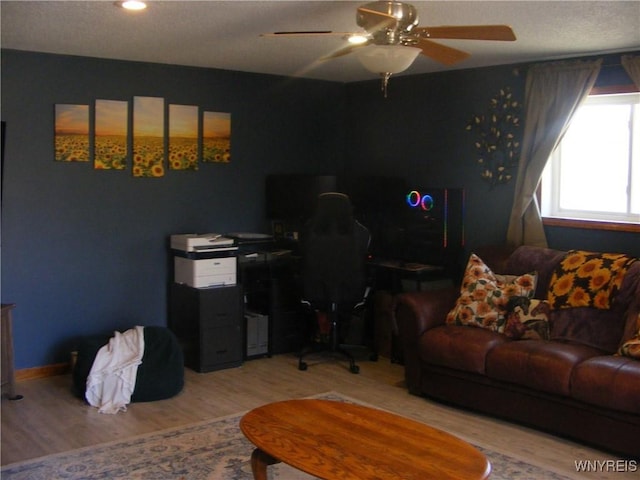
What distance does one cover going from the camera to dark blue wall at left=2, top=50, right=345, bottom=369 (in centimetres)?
516

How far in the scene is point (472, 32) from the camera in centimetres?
322

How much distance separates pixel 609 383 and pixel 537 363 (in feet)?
1.39

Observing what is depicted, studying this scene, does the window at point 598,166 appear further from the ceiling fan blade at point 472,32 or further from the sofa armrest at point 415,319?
the ceiling fan blade at point 472,32

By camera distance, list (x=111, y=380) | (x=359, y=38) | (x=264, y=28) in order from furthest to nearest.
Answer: (x=111, y=380), (x=359, y=38), (x=264, y=28)

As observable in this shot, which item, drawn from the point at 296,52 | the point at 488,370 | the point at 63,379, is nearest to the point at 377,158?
the point at 296,52

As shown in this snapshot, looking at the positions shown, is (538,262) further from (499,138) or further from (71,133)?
(71,133)

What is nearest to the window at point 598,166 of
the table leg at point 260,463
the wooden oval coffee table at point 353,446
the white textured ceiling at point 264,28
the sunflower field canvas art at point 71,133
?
the white textured ceiling at point 264,28

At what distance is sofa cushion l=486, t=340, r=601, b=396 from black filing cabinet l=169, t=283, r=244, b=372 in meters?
1.99

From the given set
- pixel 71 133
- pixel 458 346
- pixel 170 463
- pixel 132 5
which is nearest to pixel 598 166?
pixel 458 346

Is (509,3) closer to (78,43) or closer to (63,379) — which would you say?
(78,43)

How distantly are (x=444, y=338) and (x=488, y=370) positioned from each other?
0.36 m

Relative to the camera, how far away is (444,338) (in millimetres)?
4625

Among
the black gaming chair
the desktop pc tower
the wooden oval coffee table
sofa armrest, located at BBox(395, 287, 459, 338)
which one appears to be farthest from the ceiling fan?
the desktop pc tower

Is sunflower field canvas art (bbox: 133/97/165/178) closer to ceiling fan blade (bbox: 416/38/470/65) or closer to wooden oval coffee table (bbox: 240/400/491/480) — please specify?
ceiling fan blade (bbox: 416/38/470/65)
